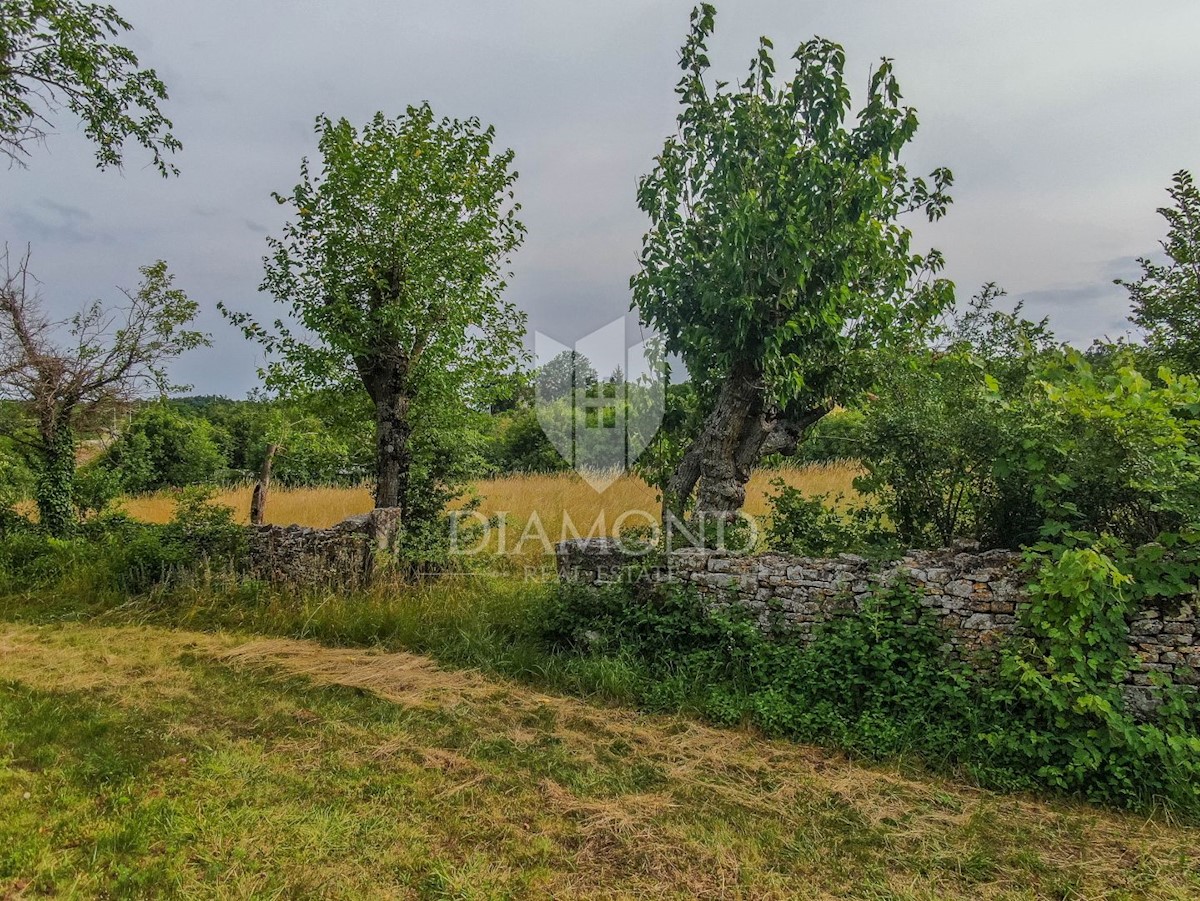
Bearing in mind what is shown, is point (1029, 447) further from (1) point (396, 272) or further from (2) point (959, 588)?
(1) point (396, 272)

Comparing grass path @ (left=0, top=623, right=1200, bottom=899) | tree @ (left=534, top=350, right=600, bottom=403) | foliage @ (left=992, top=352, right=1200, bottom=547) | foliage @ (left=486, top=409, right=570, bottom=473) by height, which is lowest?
grass path @ (left=0, top=623, right=1200, bottom=899)

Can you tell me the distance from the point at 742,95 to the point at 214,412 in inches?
1181

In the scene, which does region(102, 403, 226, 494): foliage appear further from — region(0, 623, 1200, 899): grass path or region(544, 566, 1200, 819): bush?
region(544, 566, 1200, 819): bush

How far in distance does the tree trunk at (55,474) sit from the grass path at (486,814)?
584cm

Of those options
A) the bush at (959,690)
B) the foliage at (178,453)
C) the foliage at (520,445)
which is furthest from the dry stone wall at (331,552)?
the foliage at (178,453)

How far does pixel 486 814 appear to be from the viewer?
3100mm

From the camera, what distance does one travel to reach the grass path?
2.59m

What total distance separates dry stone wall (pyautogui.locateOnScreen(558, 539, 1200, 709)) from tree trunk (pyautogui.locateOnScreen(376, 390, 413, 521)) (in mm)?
3011

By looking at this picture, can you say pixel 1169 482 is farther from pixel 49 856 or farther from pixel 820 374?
pixel 49 856

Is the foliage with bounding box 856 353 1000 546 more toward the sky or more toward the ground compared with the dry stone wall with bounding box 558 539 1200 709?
more toward the sky

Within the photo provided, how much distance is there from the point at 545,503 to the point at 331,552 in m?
4.26

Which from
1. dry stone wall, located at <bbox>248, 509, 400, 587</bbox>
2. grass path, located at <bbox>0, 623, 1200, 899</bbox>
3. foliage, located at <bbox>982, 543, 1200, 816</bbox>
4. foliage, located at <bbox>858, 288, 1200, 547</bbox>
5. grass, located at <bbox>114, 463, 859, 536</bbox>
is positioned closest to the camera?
grass path, located at <bbox>0, 623, 1200, 899</bbox>

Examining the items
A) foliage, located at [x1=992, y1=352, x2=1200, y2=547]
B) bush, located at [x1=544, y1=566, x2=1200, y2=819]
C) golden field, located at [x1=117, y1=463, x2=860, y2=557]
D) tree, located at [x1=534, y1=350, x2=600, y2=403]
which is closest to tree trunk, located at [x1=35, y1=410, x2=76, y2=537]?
golden field, located at [x1=117, y1=463, x2=860, y2=557]

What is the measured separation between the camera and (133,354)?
361 inches
